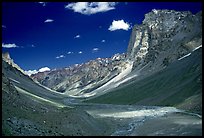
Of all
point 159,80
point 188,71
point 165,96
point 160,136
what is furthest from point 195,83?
point 160,136

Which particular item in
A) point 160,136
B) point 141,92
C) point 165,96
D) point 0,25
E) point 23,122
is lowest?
point 160,136

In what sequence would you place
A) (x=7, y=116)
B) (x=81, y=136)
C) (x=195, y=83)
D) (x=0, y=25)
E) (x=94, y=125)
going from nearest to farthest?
1. (x=0, y=25)
2. (x=7, y=116)
3. (x=81, y=136)
4. (x=94, y=125)
5. (x=195, y=83)

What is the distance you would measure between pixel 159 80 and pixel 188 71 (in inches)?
1048

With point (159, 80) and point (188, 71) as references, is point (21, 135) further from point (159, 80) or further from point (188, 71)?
point (159, 80)

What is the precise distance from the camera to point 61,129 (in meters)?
54.6

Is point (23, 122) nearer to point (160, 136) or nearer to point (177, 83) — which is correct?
point (160, 136)

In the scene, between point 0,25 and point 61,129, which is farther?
point 61,129

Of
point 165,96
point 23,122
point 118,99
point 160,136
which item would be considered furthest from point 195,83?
point 23,122

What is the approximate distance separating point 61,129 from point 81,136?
3662 mm

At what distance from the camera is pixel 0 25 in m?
34.4

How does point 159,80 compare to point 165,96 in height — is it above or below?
above

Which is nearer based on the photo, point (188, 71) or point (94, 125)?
point (94, 125)

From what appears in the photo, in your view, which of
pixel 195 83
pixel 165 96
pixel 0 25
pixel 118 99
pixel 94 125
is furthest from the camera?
pixel 118 99

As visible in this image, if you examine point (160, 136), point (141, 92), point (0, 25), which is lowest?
point (160, 136)
